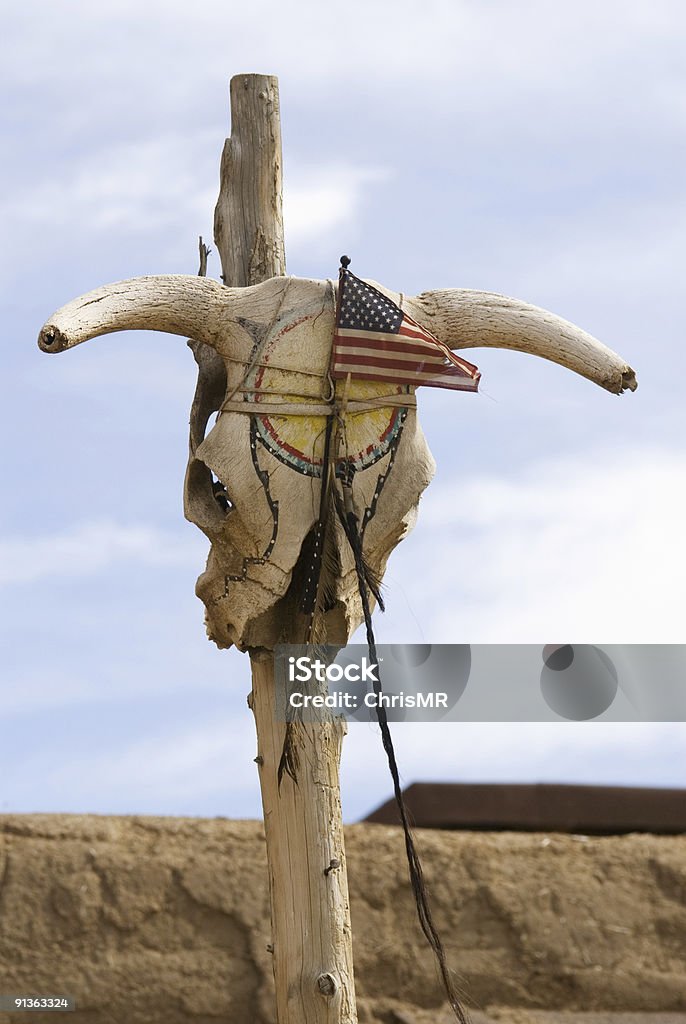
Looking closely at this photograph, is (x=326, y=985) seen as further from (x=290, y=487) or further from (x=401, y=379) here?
(x=401, y=379)

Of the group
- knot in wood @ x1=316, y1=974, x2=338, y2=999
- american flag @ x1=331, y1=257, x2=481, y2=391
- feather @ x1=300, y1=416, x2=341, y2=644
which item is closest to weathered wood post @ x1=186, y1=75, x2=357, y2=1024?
knot in wood @ x1=316, y1=974, x2=338, y2=999

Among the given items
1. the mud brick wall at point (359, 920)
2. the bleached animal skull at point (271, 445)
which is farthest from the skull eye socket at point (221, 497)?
the mud brick wall at point (359, 920)

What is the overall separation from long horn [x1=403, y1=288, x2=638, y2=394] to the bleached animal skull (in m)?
0.02

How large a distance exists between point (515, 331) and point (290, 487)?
848 millimetres

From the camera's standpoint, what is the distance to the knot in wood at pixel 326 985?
4.14 m

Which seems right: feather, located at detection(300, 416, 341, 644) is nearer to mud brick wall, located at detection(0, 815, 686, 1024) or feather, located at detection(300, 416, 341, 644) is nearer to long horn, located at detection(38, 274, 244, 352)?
long horn, located at detection(38, 274, 244, 352)

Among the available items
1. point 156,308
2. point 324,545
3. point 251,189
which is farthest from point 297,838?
point 251,189

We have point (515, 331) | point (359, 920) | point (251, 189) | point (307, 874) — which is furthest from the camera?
point (359, 920)

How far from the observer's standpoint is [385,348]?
4.27 m

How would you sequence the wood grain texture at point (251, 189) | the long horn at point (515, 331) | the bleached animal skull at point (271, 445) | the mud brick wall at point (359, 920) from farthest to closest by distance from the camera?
the mud brick wall at point (359, 920) < the wood grain texture at point (251, 189) < the long horn at point (515, 331) < the bleached animal skull at point (271, 445)

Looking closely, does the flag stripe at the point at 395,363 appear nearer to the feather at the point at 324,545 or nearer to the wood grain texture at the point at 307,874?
the feather at the point at 324,545

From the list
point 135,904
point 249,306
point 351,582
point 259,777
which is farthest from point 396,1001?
point 249,306

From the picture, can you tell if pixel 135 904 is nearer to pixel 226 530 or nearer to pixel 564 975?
pixel 564 975

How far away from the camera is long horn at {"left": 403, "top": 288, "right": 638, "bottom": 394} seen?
4.48 metres
